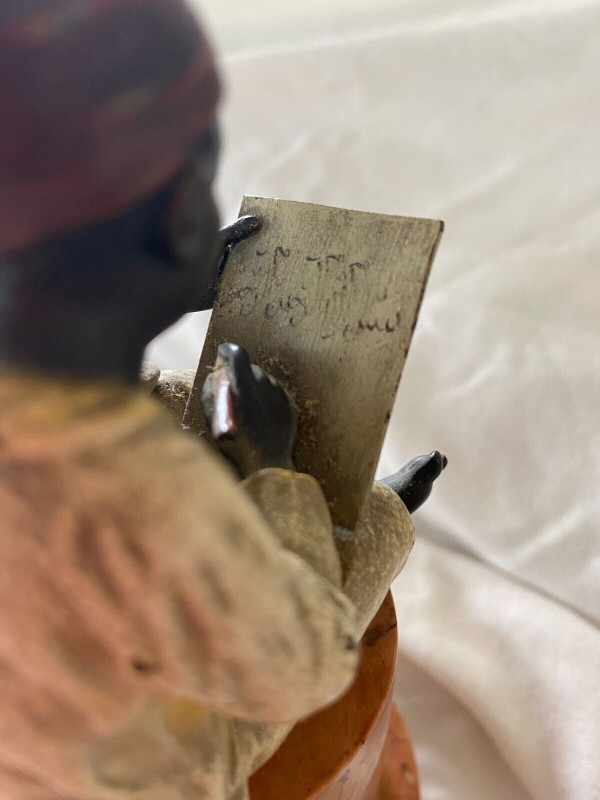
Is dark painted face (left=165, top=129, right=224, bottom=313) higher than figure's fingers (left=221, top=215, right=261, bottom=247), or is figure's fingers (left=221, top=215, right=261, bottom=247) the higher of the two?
figure's fingers (left=221, top=215, right=261, bottom=247)

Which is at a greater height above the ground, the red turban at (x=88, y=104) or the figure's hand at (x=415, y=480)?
the red turban at (x=88, y=104)

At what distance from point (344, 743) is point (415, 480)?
0.79 ft

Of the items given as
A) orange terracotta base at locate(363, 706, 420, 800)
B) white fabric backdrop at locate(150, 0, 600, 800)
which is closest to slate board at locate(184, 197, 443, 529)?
orange terracotta base at locate(363, 706, 420, 800)

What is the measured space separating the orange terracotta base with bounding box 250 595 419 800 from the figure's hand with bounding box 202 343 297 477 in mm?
267

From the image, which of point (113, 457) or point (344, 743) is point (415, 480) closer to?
point (344, 743)

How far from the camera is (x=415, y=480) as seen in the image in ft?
2.39

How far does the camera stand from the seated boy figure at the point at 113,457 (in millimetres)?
327

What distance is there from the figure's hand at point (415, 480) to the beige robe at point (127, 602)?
0.88 ft

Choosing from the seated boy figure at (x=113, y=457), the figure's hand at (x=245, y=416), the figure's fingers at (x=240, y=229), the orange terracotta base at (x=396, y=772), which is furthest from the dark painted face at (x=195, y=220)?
the orange terracotta base at (x=396, y=772)

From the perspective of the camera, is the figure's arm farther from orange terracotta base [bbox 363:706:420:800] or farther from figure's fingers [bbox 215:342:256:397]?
Answer: orange terracotta base [bbox 363:706:420:800]

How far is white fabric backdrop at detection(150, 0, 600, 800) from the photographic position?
1068 mm

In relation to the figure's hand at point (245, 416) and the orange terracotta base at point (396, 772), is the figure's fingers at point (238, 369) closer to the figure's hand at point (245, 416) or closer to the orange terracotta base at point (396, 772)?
the figure's hand at point (245, 416)

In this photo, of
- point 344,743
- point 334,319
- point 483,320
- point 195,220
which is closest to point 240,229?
point 334,319

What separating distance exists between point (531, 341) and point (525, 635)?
20.8 inches
